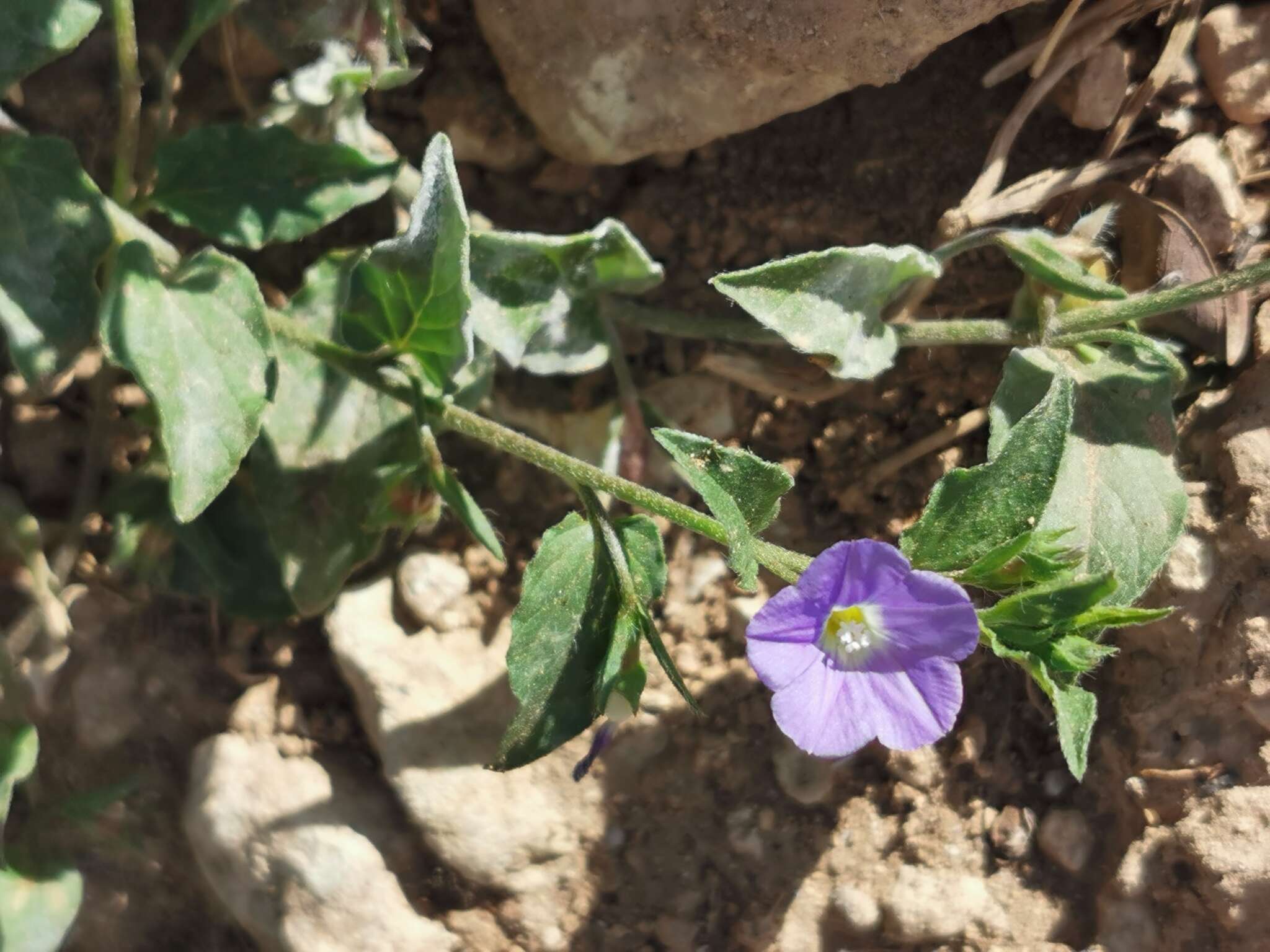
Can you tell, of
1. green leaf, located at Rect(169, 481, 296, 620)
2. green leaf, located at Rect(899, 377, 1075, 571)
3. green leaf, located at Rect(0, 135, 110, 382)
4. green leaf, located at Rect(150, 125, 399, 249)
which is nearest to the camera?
green leaf, located at Rect(899, 377, 1075, 571)

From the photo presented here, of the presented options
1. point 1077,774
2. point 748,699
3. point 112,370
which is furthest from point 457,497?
point 1077,774

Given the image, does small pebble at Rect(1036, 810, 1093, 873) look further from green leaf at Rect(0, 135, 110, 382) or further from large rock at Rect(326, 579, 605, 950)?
green leaf at Rect(0, 135, 110, 382)

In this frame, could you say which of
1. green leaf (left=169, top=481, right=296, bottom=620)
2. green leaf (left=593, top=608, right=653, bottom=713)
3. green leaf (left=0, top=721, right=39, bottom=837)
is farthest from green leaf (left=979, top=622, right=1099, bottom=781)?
green leaf (left=0, top=721, right=39, bottom=837)

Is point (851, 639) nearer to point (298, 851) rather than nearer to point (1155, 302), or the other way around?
point (1155, 302)

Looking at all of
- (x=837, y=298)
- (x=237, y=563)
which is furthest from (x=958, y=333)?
(x=237, y=563)

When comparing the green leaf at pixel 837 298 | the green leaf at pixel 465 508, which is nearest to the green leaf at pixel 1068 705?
the green leaf at pixel 837 298
